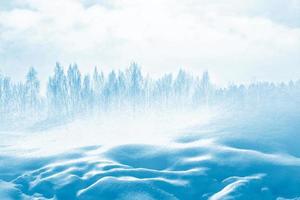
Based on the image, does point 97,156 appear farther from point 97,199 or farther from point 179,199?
point 179,199

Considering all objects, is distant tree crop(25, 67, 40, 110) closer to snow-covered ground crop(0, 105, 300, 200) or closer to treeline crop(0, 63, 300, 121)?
treeline crop(0, 63, 300, 121)

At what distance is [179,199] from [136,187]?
390cm

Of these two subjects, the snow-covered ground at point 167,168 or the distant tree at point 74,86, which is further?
the distant tree at point 74,86

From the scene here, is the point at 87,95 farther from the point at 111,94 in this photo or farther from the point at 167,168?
the point at 167,168

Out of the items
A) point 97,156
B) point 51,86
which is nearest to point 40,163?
point 97,156

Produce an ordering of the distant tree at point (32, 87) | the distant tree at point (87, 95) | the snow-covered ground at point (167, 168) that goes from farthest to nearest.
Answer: the distant tree at point (32, 87)
the distant tree at point (87, 95)
the snow-covered ground at point (167, 168)

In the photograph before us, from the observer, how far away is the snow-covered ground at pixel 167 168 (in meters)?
33.8

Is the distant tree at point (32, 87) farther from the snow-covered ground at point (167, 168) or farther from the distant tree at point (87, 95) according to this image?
the snow-covered ground at point (167, 168)

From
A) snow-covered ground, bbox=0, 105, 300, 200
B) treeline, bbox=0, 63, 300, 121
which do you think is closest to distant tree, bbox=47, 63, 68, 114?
treeline, bbox=0, 63, 300, 121

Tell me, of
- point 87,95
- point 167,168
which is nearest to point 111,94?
point 87,95

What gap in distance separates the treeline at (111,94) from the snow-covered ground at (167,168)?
44.0 metres

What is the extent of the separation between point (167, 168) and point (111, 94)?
6176 cm

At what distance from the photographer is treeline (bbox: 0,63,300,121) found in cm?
9912

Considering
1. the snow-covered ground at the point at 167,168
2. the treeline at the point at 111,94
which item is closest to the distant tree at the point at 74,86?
the treeline at the point at 111,94
